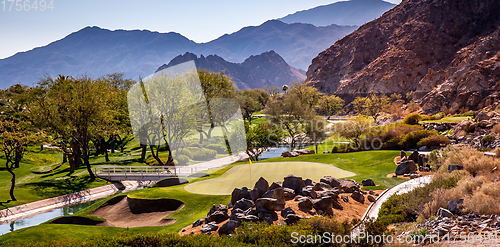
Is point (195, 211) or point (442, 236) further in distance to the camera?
point (195, 211)

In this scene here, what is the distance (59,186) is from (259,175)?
19038mm

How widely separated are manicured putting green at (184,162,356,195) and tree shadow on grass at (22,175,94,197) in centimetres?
1203

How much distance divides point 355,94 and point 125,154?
293 ft

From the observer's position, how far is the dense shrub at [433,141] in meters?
30.2

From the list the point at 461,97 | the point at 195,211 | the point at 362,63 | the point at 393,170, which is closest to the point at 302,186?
the point at 195,211

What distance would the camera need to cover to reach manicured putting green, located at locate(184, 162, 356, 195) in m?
20.7

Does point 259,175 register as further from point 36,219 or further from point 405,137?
point 405,137

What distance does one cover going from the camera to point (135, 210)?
18266 mm

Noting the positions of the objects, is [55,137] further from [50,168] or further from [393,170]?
[393,170]

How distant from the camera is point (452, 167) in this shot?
53.5 ft

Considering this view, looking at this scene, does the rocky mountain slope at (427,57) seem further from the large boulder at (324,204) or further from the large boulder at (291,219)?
the large boulder at (291,219)

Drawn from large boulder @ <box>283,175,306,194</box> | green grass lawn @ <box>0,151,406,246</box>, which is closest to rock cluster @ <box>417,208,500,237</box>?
large boulder @ <box>283,175,306,194</box>

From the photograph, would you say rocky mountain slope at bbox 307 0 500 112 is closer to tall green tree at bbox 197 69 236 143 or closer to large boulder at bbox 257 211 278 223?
tall green tree at bbox 197 69 236 143

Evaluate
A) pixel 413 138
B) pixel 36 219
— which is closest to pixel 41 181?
pixel 36 219
